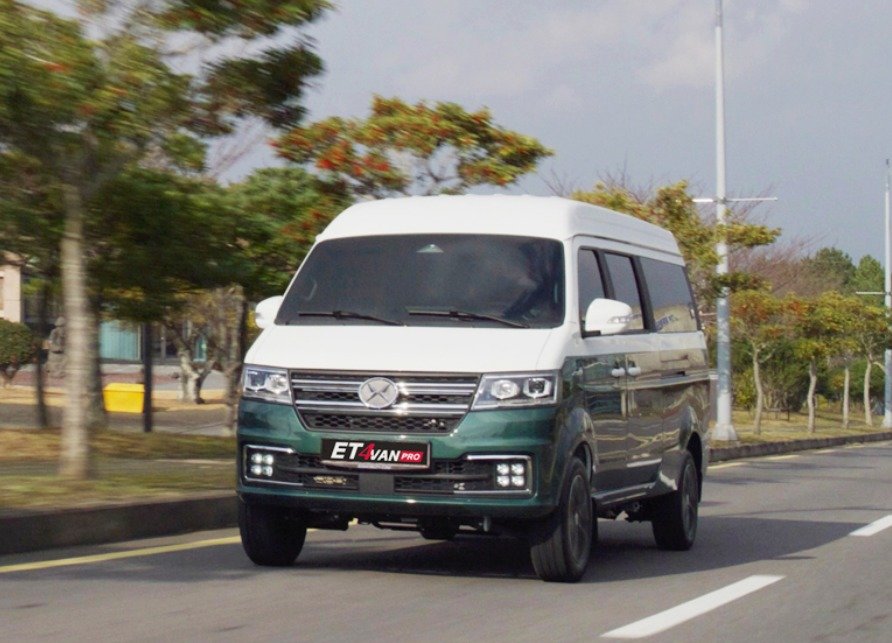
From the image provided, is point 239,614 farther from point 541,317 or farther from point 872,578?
point 872,578

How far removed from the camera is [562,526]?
27.3ft

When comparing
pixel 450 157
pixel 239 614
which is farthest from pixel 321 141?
pixel 239 614

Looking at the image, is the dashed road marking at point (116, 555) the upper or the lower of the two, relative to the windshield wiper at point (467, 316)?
lower

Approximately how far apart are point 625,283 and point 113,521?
355 centimetres

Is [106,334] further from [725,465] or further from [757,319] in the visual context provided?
[725,465]

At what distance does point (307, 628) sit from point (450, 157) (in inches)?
539

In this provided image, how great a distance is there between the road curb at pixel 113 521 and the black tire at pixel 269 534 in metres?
1.40

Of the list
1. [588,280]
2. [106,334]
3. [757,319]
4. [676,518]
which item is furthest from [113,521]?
[106,334]

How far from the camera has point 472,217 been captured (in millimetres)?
9320

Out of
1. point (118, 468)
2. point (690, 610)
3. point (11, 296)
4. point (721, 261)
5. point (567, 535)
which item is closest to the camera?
point (690, 610)

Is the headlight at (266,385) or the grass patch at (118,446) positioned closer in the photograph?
the headlight at (266,385)

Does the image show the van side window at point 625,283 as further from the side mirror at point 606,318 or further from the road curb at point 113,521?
the road curb at point 113,521

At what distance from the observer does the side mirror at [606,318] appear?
8.80 m

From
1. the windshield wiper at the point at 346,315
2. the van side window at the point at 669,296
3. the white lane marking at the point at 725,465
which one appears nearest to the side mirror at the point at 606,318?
the windshield wiper at the point at 346,315
